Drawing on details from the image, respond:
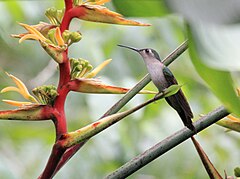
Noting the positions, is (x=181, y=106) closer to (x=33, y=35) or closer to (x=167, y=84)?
(x=167, y=84)

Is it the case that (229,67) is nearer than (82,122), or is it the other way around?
(229,67)

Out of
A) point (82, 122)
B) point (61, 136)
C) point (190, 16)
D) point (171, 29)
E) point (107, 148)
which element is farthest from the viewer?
point (82, 122)

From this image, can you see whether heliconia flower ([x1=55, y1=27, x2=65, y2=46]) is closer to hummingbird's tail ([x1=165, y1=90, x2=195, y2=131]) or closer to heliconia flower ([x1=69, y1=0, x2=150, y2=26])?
heliconia flower ([x1=69, y1=0, x2=150, y2=26])

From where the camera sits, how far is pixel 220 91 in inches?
13.0

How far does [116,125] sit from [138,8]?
1110 millimetres

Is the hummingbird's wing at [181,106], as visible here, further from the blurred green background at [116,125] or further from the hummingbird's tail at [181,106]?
the blurred green background at [116,125]

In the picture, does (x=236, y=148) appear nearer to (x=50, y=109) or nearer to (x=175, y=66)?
(x=175, y=66)

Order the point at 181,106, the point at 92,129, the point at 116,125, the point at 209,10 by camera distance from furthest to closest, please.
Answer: the point at 116,125 < the point at 181,106 < the point at 92,129 < the point at 209,10

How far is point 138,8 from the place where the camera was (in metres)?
0.34

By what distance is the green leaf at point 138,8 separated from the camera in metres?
0.34

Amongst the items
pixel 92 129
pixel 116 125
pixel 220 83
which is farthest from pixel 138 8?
pixel 116 125

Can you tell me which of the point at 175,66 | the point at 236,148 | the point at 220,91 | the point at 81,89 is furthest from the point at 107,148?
the point at 220,91

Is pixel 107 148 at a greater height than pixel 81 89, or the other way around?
pixel 81 89

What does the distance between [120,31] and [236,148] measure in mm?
524
